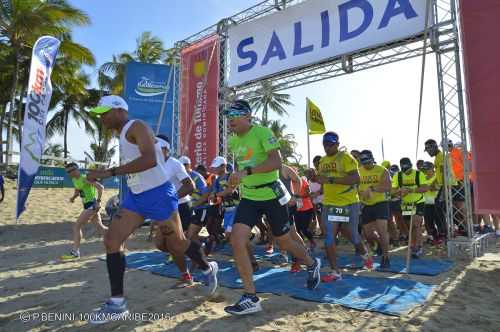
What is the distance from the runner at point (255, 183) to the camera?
3.56 metres

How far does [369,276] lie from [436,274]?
896 millimetres

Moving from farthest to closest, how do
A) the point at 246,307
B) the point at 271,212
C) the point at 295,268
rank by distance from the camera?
the point at 295,268, the point at 271,212, the point at 246,307

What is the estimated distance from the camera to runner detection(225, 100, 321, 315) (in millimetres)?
3559

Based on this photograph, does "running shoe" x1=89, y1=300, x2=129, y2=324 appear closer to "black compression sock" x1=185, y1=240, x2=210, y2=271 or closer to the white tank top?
"black compression sock" x1=185, y1=240, x2=210, y2=271

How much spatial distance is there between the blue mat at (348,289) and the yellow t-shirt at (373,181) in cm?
121

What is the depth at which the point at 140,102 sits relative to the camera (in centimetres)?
1255

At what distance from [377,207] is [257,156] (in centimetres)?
267

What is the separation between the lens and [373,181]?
5996 millimetres

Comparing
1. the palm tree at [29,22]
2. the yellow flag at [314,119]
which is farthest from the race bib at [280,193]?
the palm tree at [29,22]

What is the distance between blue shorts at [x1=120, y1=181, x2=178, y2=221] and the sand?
0.89 metres

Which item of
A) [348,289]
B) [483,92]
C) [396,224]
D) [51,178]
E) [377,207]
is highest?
[483,92]

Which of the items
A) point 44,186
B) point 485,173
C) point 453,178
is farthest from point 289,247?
point 44,186

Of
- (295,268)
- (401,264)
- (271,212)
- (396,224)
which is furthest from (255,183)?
(396,224)

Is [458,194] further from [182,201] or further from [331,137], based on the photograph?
[182,201]
